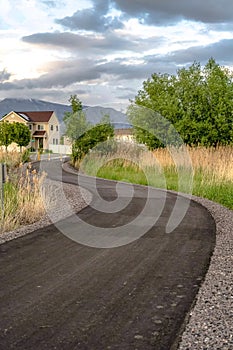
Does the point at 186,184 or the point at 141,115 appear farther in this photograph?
the point at 141,115

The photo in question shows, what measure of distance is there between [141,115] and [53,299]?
96.9ft

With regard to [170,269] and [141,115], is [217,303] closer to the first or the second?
[170,269]

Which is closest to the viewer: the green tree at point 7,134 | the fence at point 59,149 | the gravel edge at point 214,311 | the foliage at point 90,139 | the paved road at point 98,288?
the gravel edge at point 214,311

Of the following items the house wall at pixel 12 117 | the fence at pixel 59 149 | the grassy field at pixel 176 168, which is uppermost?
the house wall at pixel 12 117

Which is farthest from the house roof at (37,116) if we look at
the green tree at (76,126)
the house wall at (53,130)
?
the green tree at (76,126)

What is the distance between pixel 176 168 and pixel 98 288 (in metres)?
20.0

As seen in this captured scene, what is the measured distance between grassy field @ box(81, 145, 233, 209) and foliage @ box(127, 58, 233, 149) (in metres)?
2.21

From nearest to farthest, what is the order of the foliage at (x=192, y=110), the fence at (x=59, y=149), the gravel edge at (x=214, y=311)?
the gravel edge at (x=214, y=311) → the foliage at (x=192, y=110) → the fence at (x=59, y=149)

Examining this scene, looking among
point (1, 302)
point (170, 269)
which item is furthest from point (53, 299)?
point (170, 269)

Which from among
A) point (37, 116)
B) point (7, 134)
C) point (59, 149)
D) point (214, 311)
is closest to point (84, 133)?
point (7, 134)

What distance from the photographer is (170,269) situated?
6.93 meters

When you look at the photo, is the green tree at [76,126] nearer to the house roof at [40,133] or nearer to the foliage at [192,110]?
the foliage at [192,110]

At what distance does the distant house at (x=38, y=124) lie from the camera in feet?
291

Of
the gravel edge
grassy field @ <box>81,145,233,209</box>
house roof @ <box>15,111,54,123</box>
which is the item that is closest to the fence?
house roof @ <box>15,111,54,123</box>
